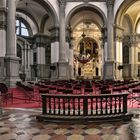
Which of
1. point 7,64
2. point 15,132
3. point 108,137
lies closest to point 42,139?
point 15,132

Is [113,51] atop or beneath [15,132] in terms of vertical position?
atop

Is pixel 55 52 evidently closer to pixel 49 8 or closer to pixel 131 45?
pixel 49 8

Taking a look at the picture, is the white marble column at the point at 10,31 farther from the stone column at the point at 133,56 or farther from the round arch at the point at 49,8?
the stone column at the point at 133,56

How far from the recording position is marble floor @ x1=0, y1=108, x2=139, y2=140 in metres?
5.61

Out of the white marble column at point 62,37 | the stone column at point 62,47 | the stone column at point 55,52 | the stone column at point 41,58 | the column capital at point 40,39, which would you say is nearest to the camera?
the stone column at point 62,47

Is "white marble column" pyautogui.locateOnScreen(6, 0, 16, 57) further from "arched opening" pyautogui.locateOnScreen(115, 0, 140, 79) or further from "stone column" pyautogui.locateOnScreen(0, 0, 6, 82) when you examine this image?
"arched opening" pyautogui.locateOnScreen(115, 0, 140, 79)

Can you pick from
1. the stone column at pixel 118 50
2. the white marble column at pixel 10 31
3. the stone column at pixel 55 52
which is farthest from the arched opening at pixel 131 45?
the white marble column at pixel 10 31

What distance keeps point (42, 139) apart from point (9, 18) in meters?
13.0

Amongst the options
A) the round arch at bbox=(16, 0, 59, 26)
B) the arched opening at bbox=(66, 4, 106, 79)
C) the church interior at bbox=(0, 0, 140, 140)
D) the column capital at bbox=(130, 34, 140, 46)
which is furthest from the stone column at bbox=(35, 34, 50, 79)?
the column capital at bbox=(130, 34, 140, 46)

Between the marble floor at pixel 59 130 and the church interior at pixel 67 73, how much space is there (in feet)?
0.07

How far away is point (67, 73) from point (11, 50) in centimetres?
849

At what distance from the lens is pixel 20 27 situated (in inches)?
1240

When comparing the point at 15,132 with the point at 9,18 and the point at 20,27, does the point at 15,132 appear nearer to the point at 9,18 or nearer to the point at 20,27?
the point at 9,18

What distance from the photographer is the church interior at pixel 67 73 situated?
663 cm
